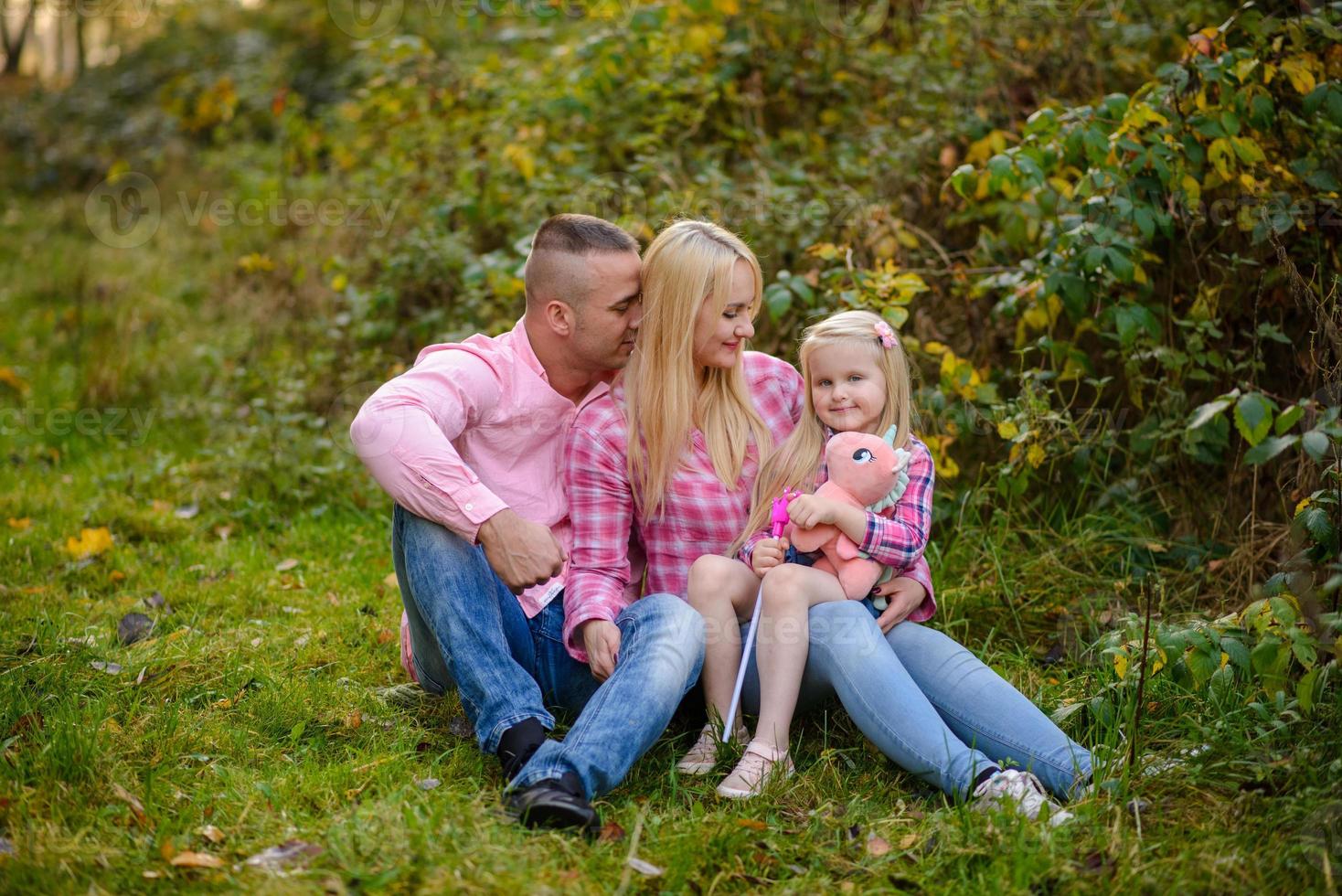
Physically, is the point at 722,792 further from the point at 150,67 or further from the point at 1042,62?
the point at 150,67

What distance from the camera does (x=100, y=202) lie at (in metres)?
9.35

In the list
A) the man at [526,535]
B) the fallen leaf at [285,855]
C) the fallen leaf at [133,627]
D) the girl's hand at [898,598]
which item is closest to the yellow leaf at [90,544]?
the fallen leaf at [133,627]

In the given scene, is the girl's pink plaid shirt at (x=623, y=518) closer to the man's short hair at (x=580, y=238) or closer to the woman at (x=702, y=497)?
the woman at (x=702, y=497)

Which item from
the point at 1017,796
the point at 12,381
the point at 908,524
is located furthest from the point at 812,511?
the point at 12,381

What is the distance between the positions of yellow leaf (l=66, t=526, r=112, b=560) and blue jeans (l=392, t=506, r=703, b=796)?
1.84 metres

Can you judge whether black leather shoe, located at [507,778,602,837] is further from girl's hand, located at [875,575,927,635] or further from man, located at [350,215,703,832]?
girl's hand, located at [875,575,927,635]

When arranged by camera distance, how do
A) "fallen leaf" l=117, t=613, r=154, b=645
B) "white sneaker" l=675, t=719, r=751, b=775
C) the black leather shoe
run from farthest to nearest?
"fallen leaf" l=117, t=613, r=154, b=645 → "white sneaker" l=675, t=719, r=751, b=775 → the black leather shoe

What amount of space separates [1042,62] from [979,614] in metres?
2.45

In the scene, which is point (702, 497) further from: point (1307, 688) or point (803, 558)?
point (1307, 688)

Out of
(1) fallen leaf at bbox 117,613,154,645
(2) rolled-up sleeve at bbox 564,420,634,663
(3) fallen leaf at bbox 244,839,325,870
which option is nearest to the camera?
(3) fallen leaf at bbox 244,839,325,870

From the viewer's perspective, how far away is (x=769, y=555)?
9.05 ft

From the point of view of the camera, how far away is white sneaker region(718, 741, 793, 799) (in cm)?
258

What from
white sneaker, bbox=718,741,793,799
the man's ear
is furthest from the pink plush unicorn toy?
the man's ear

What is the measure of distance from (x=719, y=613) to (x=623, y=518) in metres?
0.36
